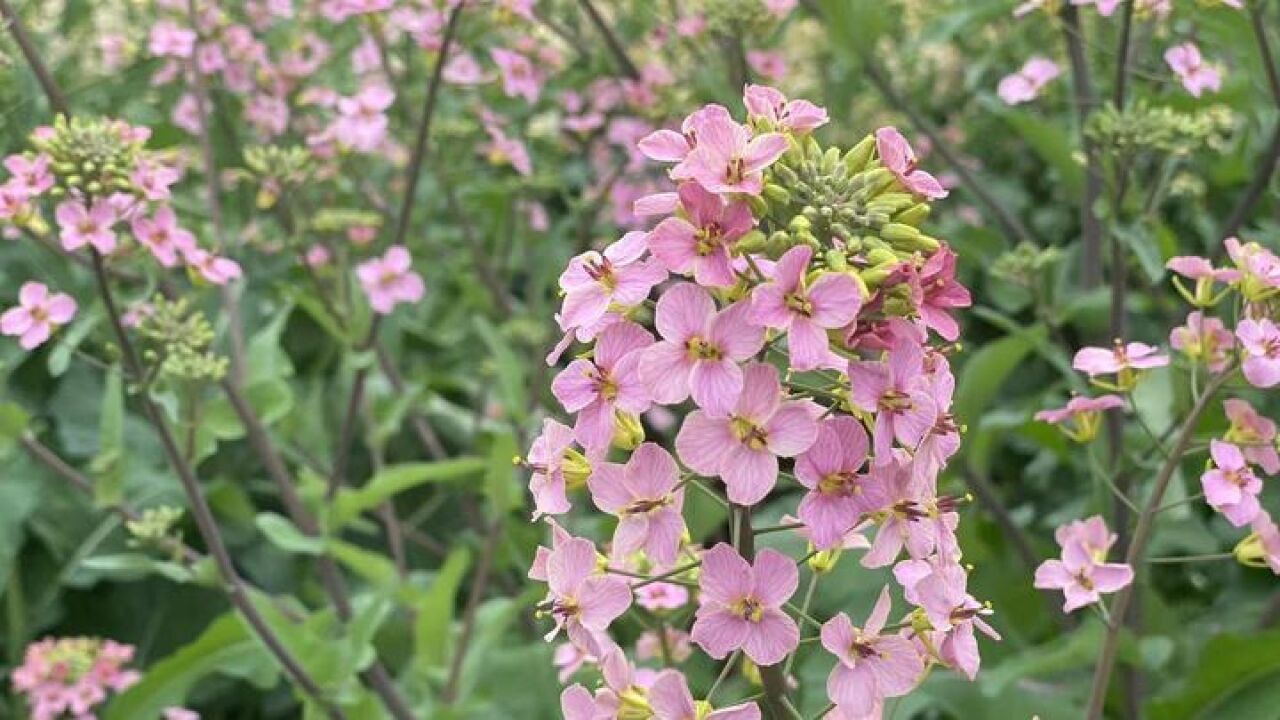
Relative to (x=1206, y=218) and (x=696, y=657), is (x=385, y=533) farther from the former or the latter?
(x=1206, y=218)

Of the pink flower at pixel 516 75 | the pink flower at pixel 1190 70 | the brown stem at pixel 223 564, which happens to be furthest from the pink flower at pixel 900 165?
the pink flower at pixel 516 75

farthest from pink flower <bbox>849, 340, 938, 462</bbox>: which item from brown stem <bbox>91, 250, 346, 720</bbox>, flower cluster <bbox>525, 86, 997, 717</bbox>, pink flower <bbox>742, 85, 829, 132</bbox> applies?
brown stem <bbox>91, 250, 346, 720</bbox>

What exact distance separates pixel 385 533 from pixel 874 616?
2.72m

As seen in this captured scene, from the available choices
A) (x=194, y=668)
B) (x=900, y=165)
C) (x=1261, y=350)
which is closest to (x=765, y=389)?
(x=900, y=165)

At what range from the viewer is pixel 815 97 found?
387 cm

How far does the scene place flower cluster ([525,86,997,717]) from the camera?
3.84ft

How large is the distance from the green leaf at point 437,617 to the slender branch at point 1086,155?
1.33 metres

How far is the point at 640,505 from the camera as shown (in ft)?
4.09

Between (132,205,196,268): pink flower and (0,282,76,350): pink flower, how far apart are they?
168 millimetres

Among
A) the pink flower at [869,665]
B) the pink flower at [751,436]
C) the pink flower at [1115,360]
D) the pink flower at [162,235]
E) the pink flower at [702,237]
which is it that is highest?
the pink flower at [702,237]

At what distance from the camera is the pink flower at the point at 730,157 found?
3.91 feet

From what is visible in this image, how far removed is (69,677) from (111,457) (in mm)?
567

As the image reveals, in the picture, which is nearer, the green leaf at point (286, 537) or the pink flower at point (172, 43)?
the green leaf at point (286, 537)

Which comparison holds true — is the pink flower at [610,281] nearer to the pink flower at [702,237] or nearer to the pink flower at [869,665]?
the pink flower at [702,237]
